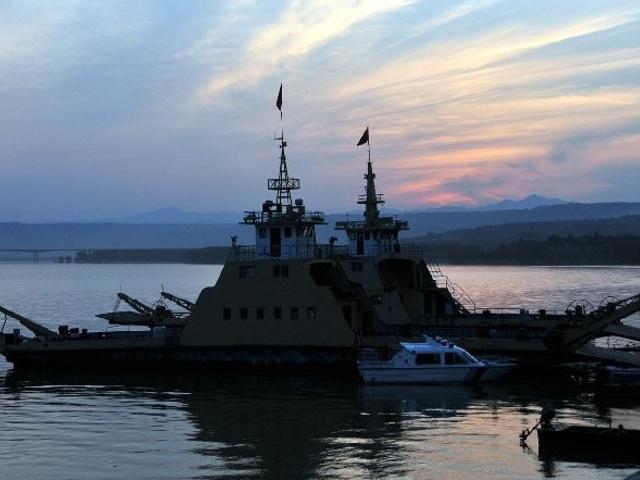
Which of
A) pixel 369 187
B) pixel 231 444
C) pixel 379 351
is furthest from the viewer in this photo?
pixel 369 187

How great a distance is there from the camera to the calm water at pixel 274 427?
2630 centimetres

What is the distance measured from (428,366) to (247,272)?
967 centimetres

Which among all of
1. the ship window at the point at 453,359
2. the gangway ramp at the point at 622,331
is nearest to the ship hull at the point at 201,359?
the ship window at the point at 453,359

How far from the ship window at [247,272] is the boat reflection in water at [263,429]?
15.2 ft

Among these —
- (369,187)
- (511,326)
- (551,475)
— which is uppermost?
(369,187)

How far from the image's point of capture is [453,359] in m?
39.2

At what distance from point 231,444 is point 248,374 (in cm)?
1371

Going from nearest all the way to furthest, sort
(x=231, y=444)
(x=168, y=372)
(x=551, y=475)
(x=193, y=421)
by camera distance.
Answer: (x=551, y=475) < (x=231, y=444) < (x=193, y=421) < (x=168, y=372)

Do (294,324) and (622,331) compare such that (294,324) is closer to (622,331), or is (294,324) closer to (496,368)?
(496,368)

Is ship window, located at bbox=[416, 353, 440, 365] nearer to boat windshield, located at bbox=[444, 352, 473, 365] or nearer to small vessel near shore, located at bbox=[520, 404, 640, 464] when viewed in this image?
boat windshield, located at bbox=[444, 352, 473, 365]

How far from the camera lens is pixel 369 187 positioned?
178 ft

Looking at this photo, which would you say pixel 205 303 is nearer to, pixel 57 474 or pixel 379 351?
pixel 379 351

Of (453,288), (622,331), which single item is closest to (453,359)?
(622,331)

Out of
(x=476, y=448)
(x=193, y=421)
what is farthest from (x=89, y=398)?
(x=476, y=448)
